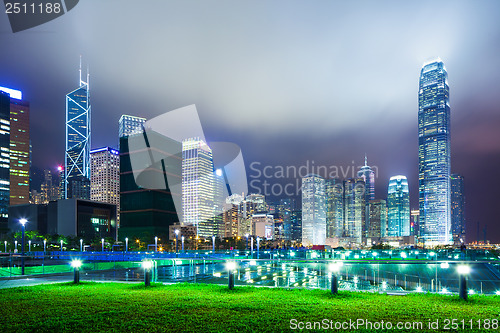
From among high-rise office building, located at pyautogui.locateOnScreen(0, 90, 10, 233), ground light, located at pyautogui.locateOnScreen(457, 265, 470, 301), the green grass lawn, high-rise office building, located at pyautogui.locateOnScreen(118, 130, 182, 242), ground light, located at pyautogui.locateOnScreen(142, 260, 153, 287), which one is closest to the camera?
the green grass lawn

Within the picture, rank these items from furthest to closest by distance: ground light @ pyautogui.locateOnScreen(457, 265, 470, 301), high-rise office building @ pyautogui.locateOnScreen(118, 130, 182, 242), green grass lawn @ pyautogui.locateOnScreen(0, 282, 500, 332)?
high-rise office building @ pyautogui.locateOnScreen(118, 130, 182, 242)
ground light @ pyautogui.locateOnScreen(457, 265, 470, 301)
green grass lawn @ pyautogui.locateOnScreen(0, 282, 500, 332)

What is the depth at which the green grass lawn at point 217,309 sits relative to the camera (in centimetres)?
1093

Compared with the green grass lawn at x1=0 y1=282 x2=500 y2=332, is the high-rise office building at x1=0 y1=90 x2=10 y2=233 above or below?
above

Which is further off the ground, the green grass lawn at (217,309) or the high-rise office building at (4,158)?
the high-rise office building at (4,158)

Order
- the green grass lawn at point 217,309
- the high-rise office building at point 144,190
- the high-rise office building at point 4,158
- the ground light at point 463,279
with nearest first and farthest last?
the green grass lawn at point 217,309 → the ground light at point 463,279 → the high-rise office building at point 144,190 → the high-rise office building at point 4,158

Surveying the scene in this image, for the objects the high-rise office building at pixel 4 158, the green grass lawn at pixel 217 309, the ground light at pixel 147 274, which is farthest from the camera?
the high-rise office building at pixel 4 158

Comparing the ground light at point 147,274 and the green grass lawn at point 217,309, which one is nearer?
the green grass lawn at point 217,309

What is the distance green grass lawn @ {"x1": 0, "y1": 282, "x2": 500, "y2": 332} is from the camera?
1093 centimetres

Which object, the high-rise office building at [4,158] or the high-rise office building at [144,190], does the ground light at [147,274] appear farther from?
the high-rise office building at [4,158]

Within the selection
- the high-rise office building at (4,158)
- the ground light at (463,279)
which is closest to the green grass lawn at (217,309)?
the ground light at (463,279)

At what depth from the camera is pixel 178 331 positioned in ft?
33.9

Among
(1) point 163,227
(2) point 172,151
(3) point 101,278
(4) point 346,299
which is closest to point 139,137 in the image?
(2) point 172,151

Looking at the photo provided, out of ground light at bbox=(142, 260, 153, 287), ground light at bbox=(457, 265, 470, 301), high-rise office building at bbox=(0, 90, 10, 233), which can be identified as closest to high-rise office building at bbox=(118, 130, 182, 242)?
high-rise office building at bbox=(0, 90, 10, 233)

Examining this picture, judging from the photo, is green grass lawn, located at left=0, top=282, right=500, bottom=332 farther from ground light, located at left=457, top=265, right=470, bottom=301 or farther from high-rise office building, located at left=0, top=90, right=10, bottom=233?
high-rise office building, located at left=0, top=90, right=10, bottom=233
